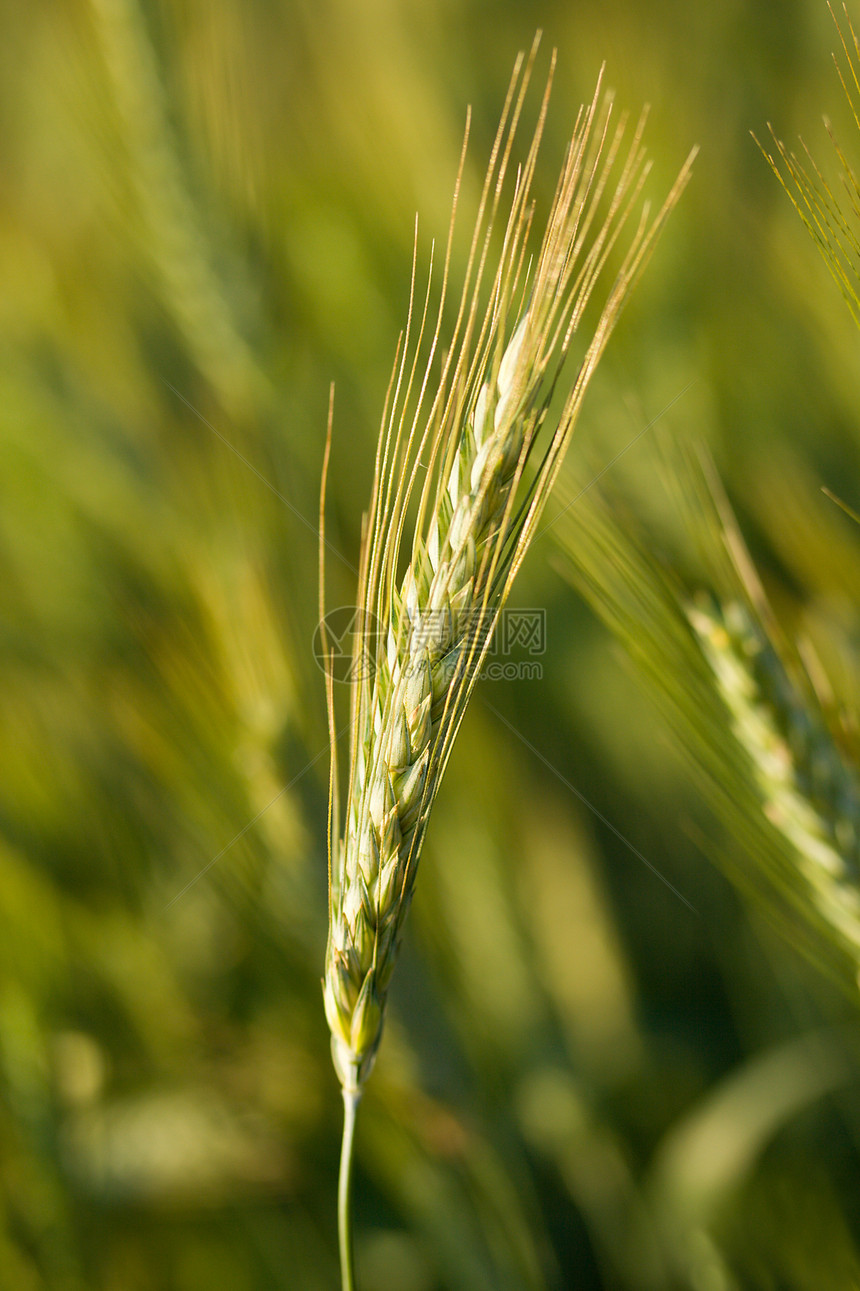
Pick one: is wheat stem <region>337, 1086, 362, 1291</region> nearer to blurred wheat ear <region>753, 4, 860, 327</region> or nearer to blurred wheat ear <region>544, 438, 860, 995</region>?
blurred wheat ear <region>544, 438, 860, 995</region>

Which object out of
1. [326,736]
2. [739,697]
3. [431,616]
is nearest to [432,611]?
[431,616]

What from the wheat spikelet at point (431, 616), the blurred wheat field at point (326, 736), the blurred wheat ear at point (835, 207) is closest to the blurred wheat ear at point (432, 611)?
the wheat spikelet at point (431, 616)

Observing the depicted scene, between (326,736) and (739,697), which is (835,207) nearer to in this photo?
(739,697)

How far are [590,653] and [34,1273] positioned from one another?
936 mm

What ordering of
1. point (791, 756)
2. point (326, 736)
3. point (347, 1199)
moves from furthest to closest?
point (326, 736) < point (791, 756) < point (347, 1199)

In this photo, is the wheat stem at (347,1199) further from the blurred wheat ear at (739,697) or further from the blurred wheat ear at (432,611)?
the blurred wheat ear at (739,697)

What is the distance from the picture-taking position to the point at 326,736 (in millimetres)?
872

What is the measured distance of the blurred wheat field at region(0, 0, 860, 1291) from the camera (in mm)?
793

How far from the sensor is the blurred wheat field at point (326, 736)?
79 centimetres

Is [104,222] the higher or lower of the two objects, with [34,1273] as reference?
higher

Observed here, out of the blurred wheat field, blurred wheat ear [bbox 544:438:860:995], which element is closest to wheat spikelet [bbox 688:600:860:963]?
blurred wheat ear [bbox 544:438:860:995]

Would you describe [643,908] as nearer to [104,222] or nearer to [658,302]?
[658,302]

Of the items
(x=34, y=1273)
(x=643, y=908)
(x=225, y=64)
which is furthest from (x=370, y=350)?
(x=34, y=1273)

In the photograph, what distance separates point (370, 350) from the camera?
1.10 metres
